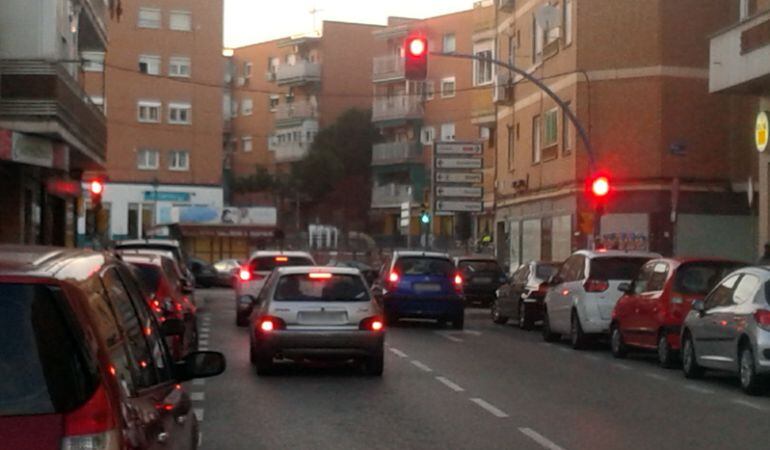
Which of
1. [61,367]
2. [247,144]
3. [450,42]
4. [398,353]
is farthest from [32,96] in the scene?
[247,144]

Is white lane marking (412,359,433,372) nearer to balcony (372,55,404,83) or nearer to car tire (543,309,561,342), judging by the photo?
car tire (543,309,561,342)

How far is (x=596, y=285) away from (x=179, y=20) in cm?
5151

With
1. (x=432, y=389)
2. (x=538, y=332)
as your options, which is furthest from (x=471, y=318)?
(x=432, y=389)

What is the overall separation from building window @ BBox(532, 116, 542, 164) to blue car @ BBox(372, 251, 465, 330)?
17.6m

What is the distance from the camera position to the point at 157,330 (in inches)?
283

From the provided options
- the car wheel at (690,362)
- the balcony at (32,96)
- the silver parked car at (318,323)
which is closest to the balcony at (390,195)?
the balcony at (32,96)

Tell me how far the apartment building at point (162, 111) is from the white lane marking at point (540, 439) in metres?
57.7

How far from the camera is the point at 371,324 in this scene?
18.1m

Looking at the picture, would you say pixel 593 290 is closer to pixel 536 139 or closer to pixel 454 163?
pixel 536 139

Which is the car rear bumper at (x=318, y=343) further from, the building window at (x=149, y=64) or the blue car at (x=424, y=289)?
the building window at (x=149, y=64)

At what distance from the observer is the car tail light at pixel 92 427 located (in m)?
4.60

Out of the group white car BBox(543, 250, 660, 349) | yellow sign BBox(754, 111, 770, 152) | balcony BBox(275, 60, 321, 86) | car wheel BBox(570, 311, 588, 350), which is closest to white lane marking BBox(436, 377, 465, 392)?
white car BBox(543, 250, 660, 349)

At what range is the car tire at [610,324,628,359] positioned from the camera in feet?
73.4

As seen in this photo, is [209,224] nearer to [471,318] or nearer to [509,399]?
[471,318]
